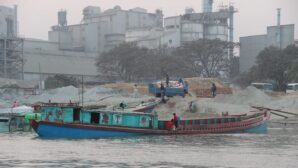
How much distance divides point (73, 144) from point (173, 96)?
25826 millimetres

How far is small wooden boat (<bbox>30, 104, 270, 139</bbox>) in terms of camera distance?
1347 inches

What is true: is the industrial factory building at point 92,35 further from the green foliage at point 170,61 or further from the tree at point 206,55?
the tree at point 206,55

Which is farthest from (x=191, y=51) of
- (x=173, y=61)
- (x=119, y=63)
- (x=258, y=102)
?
(x=258, y=102)

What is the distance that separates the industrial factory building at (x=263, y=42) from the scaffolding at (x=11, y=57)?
46166 mm

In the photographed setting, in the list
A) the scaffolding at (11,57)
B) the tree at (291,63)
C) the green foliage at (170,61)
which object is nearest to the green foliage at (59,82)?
the scaffolding at (11,57)

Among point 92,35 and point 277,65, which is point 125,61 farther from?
point 92,35

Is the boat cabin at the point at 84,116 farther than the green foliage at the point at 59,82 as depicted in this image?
No

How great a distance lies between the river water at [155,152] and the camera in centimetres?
2223

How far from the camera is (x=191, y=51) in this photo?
10038 centimetres

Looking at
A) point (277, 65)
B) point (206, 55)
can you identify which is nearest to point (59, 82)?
point (206, 55)

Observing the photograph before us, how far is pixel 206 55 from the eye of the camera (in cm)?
10156

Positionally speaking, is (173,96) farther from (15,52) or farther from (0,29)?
(0,29)

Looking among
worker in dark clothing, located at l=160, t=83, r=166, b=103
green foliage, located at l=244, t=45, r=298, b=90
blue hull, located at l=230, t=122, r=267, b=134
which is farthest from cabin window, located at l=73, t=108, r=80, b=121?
green foliage, located at l=244, t=45, r=298, b=90

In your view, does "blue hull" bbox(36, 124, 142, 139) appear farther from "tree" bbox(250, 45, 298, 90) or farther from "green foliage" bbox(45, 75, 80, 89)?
"tree" bbox(250, 45, 298, 90)
